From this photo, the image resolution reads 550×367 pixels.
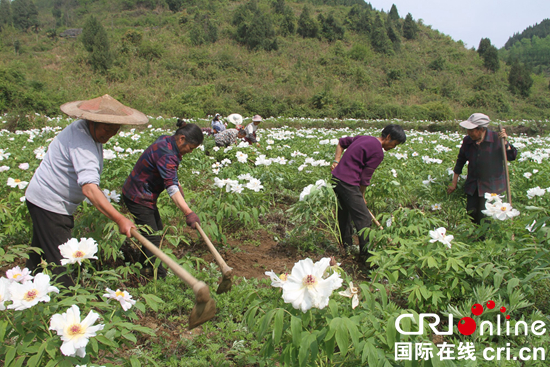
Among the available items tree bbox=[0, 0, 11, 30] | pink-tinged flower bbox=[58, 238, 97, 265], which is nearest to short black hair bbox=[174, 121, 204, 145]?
pink-tinged flower bbox=[58, 238, 97, 265]

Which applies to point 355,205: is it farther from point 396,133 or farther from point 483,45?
point 483,45

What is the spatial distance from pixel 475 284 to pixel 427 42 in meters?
63.1

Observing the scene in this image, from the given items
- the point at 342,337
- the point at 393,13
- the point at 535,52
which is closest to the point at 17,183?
the point at 342,337

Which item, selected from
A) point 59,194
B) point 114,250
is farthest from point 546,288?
point 59,194

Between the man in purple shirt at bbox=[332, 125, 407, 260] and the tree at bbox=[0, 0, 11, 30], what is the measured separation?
6929 cm

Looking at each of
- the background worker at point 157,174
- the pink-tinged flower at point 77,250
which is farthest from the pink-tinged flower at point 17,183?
the pink-tinged flower at point 77,250

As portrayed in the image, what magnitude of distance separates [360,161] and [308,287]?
233cm

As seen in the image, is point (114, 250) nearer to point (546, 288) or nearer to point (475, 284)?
point (475, 284)

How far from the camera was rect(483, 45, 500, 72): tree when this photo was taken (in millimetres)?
47250

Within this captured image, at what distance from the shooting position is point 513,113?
111ft

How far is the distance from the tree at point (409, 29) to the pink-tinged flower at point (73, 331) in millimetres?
65173

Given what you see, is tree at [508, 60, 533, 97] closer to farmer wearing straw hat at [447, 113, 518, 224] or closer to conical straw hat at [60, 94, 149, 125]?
farmer wearing straw hat at [447, 113, 518, 224]

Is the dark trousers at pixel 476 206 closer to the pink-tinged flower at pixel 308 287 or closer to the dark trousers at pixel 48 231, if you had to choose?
the pink-tinged flower at pixel 308 287

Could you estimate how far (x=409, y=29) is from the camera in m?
57.2
